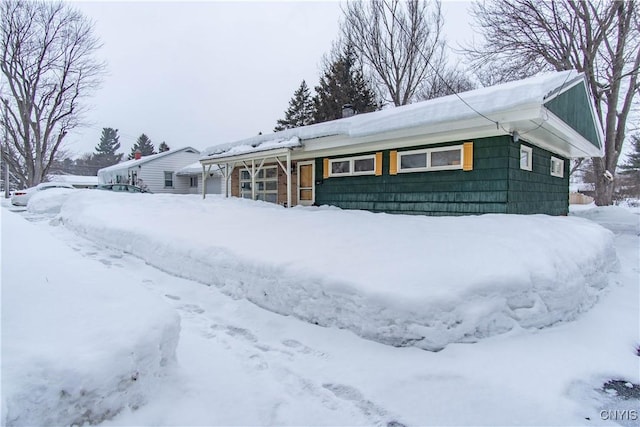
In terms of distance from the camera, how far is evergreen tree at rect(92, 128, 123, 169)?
60.4m

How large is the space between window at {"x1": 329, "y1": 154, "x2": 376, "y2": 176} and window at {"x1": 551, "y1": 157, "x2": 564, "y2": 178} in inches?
222

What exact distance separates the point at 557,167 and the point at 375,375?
11088 mm

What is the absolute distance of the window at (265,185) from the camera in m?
12.6

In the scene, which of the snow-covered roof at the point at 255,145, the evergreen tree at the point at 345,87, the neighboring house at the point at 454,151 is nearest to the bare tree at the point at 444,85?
the evergreen tree at the point at 345,87

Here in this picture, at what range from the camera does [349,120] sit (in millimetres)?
9219

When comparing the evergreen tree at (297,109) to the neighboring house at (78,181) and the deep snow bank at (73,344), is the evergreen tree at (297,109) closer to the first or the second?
the neighboring house at (78,181)

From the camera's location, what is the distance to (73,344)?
6.23 ft

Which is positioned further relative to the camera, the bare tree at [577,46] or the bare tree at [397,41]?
the bare tree at [397,41]

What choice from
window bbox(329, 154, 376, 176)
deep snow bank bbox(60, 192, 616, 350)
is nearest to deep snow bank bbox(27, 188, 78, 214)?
deep snow bank bbox(60, 192, 616, 350)

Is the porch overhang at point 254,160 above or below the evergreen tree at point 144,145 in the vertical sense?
below

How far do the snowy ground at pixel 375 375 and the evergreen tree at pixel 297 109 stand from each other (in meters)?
27.4

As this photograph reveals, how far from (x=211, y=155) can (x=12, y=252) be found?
10.9 meters

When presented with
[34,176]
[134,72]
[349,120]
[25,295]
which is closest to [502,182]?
[349,120]

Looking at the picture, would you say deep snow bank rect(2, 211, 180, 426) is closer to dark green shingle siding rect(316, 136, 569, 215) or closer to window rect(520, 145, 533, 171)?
dark green shingle siding rect(316, 136, 569, 215)
